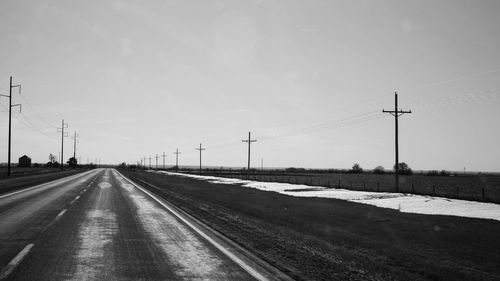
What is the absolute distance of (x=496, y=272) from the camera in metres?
7.73

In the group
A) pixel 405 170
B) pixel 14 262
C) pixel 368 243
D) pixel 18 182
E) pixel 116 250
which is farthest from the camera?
pixel 405 170

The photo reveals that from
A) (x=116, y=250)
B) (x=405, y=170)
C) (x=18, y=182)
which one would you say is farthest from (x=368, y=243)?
(x=405, y=170)

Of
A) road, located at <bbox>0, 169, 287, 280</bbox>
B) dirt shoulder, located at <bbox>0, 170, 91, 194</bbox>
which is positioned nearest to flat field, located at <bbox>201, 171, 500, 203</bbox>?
road, located at <bbox>0, 169, 287, 280</bbox>

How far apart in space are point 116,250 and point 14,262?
72.8 inches

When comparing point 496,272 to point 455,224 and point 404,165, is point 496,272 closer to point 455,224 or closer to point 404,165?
point 455,224

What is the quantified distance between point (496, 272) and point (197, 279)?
5.60 meters

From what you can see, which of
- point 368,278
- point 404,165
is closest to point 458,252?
point 368,278

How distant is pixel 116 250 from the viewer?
328 inches

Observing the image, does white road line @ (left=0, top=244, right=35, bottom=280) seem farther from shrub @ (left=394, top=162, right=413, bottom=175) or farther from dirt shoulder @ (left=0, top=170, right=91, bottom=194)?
shrub @ (left=394, top=162, right=413, bottom=175)

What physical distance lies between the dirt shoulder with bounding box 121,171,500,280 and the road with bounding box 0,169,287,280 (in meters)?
0.83

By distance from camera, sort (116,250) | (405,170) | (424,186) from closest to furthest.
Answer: (116,250)
(424,186)
(405,170)

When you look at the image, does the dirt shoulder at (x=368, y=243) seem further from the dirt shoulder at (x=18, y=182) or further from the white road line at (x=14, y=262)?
the dirt shoulder at (x=18, y=182)

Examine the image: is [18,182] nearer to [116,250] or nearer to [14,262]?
[116,250]

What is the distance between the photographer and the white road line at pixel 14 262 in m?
6.27
